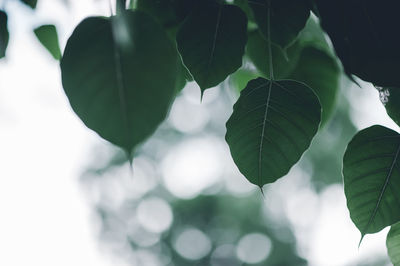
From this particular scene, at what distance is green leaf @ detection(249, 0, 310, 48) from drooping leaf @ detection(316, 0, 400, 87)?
0.07 m

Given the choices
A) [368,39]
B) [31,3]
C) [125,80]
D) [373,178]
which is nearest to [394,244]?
[373,178]

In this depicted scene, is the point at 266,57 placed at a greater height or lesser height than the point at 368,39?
lesser

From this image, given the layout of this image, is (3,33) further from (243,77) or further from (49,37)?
(243,77)

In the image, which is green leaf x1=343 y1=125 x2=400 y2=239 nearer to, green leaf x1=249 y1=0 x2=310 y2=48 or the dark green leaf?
the dark green leaf

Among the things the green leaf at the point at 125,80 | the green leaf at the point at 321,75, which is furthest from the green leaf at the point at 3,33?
the green leaf at the point at 321,75

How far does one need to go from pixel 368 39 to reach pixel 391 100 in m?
0.09

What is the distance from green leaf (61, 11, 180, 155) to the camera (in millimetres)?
369

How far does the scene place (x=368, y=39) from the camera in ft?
1.26

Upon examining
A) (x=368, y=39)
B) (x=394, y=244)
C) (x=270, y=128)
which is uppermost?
(x=368, y=39)

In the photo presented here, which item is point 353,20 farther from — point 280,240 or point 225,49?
point 280,240

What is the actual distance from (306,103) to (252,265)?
7.61 meters

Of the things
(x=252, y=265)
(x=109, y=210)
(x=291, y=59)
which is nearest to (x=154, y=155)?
(x=109, y=210)

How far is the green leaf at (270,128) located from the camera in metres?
0.44

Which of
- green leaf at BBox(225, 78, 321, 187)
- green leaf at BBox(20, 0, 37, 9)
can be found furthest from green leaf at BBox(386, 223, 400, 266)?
green leaf at BBox(20, 0, 37, 9)
